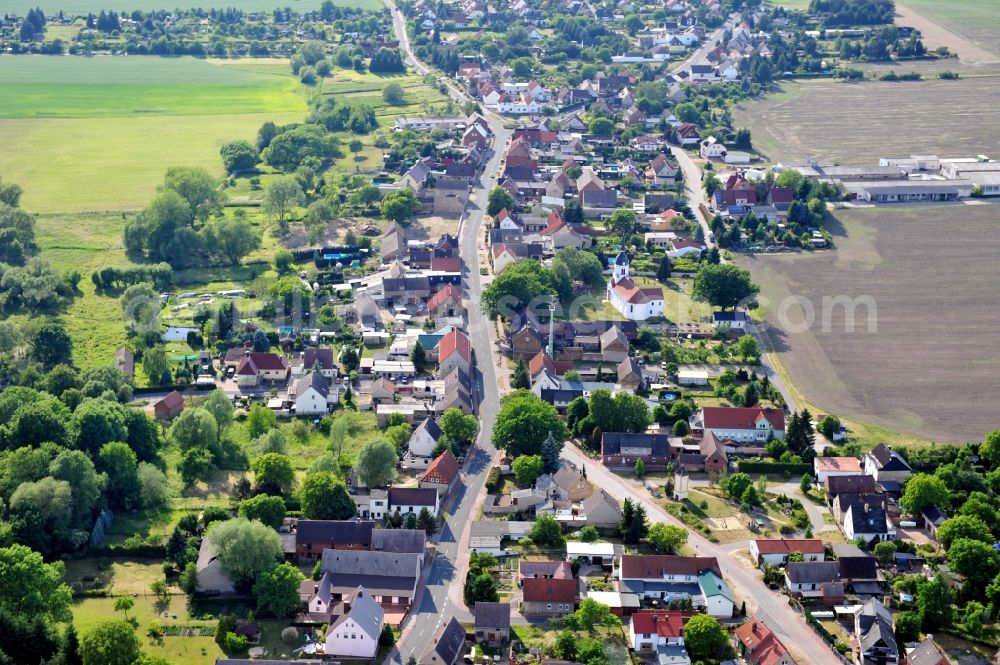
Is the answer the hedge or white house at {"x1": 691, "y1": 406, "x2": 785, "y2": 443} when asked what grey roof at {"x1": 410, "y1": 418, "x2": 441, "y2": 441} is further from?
the hedge

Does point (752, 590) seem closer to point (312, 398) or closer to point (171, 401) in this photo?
point (312, 398)

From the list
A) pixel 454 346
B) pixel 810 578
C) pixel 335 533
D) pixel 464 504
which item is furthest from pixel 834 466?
pixel 335 533

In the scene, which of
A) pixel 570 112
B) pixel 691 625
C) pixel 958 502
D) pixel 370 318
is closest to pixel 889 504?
pixel 958 502

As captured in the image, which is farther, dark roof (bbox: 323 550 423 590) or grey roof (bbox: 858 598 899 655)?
dark roof (bbox: 323 550 423 590)

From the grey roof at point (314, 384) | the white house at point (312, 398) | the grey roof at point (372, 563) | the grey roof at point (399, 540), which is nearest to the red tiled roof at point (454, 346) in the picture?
the grey roof at point (314, 384)

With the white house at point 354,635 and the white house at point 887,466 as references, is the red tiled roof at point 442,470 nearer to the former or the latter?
the white house at point 354,635

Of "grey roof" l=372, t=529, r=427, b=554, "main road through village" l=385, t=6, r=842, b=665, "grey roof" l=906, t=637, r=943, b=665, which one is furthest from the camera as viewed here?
"grey roof" l=372, t=529, r=427, b=554

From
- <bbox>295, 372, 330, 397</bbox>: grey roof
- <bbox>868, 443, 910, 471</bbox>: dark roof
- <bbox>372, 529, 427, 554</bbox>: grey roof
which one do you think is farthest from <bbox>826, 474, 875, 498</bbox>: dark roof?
<bbox>295, 372, 330, 397</bbox>: grey roof
